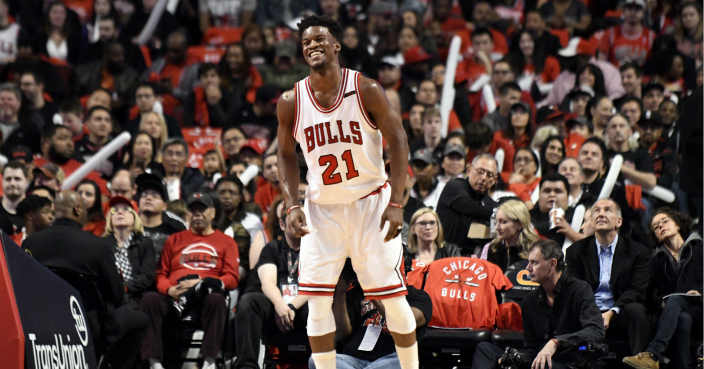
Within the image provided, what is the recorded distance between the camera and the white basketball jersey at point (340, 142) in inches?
191

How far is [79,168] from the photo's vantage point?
9078mm

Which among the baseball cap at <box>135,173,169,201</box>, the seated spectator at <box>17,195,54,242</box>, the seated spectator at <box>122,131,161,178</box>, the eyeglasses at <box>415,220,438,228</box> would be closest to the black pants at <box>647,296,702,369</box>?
the eyeglasses at <box>415,220,438,228</box>

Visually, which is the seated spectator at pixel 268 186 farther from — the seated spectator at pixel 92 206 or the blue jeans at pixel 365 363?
the blue jeans at pixel 365 363

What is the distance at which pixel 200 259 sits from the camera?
7453 mm

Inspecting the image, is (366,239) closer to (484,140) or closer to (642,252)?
(642,252)

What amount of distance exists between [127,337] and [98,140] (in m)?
3.88

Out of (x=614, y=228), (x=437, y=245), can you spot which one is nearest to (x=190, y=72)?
(x=437, y=245)

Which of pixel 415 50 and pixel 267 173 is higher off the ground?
pixel 415 50

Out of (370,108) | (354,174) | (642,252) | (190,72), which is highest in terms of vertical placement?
(190,72)

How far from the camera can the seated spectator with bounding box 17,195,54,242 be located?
22.4 ft

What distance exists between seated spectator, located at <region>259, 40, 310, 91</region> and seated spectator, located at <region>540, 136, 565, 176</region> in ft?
13.1

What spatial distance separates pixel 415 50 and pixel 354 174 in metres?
7.42

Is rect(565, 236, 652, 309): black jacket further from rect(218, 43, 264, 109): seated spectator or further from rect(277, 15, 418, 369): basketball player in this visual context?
rect(218, 43, 264, 109): seated spectator

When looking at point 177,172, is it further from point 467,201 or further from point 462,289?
point 462,289
